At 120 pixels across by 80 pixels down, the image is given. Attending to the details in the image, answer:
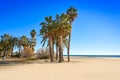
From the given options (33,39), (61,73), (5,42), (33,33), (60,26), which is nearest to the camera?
(61,73)

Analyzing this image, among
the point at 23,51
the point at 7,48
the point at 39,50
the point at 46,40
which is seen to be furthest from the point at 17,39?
the point at 46,40

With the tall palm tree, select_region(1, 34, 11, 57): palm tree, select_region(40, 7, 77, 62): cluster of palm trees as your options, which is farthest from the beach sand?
the tall palm tree

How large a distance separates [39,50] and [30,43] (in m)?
24.0

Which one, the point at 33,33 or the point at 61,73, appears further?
the point at 33,33

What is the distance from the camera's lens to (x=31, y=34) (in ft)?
280

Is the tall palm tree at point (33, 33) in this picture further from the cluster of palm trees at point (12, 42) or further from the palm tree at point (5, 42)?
the palm tree at point (5, 42)

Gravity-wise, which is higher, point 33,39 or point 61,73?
point 33,39

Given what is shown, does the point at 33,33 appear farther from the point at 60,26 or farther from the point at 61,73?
the point at 61,73

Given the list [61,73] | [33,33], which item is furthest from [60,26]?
[33,33]

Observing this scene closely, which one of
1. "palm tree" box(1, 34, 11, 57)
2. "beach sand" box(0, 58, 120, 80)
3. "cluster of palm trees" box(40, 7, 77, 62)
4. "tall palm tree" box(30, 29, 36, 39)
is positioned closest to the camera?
"beach sand" box(0, 58, 120, 80)

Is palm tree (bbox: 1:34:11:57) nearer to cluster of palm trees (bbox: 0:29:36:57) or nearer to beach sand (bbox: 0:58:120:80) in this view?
cluster of palm trees (bbox: 0:29:36:57)

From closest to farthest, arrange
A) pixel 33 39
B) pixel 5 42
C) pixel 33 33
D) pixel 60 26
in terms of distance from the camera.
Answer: pixel 60 26 → pixel 5 42 → pixel 33 33 → pixel 33 39

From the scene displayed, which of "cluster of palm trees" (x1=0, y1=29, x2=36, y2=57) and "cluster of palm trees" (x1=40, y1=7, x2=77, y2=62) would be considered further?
"cluster of palm trees" (x1=0, y1=29, x2=36, y2=57)

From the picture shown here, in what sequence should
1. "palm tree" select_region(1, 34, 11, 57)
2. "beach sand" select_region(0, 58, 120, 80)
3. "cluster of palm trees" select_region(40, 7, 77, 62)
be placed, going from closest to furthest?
"beach sand" select_region(0, 58, 120, 80) < "cluster of palm trees" select_region(40, 7, 77, 62) < "palm tree" select_region(1, 34, 11, 57)
